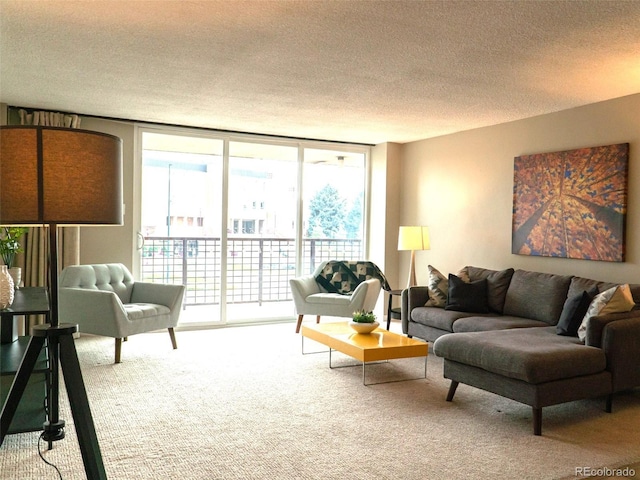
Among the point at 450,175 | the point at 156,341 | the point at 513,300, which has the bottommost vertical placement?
the point at 156,341

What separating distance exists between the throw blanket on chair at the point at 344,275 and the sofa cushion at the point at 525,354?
8.15 ft

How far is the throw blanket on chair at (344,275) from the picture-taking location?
6.23 metres

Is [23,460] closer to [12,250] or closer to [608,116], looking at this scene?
[12,250]

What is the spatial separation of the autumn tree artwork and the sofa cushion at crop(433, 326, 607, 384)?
122cm

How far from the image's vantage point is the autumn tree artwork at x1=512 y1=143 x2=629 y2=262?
4484 mm

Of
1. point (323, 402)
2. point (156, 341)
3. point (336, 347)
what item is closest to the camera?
point (323, 402)

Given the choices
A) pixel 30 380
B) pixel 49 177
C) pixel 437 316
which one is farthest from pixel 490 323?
pixel 49 177

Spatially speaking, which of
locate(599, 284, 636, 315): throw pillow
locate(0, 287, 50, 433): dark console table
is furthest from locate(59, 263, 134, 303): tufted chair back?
locate(599, 284, 636, 315): throw pillow

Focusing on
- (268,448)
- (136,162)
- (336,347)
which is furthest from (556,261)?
(136,162)

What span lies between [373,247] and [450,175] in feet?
5.17

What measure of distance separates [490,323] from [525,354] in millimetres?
1331

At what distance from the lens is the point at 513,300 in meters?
5.02

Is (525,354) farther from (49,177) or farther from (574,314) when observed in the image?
(49,177)

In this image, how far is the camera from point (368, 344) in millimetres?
4156
